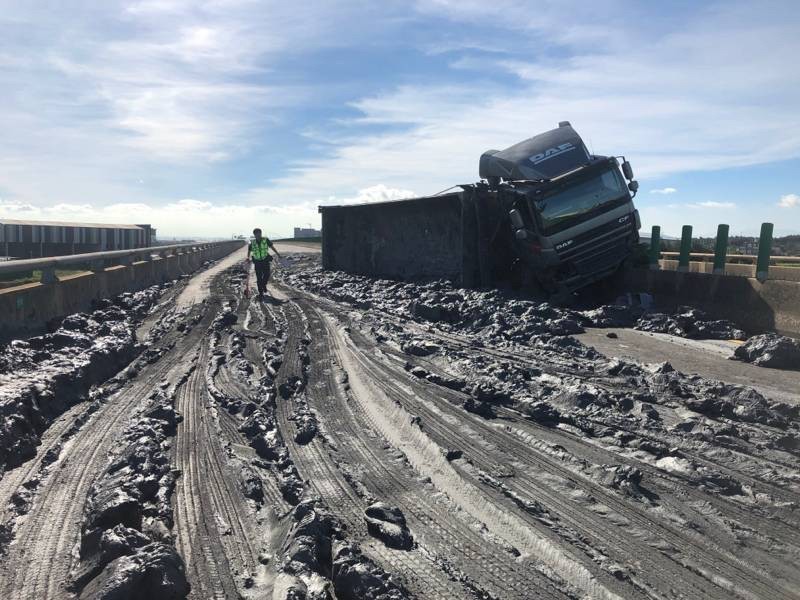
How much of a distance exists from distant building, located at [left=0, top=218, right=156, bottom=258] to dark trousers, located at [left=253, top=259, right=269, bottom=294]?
81.0 ft

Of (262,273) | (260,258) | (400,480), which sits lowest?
(400,480)

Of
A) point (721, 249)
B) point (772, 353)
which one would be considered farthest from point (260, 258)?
point (772, 353)

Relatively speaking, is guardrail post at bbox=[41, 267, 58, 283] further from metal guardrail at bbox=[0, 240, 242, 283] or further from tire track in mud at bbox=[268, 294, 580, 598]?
tire track in mud at bbox=[268, 294, 580, 598]

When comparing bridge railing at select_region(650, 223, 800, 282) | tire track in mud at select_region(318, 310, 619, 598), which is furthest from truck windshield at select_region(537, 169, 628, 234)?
tire track in mud at select_region(318, 310, 619, 598)

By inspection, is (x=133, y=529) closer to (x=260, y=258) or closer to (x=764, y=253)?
(x=764, y=253)

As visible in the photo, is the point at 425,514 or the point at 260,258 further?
the point at 260,258

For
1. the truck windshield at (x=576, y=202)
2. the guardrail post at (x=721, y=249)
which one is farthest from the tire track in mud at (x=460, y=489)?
the guardrail post at (x=721, y=249)

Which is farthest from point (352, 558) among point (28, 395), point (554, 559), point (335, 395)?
point (28, 395)

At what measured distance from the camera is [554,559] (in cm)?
350

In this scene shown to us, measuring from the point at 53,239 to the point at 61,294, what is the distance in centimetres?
3693

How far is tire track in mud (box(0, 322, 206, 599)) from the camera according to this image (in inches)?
129

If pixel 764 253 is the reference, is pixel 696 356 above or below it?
below

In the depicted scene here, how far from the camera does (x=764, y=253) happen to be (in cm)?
1104

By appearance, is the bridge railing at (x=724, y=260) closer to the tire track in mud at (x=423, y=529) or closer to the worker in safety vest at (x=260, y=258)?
the tire track in mud at (x=423, y=529)
